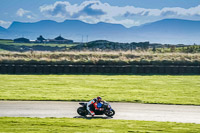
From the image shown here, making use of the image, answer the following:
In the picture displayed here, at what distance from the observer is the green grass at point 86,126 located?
13680 millimetres

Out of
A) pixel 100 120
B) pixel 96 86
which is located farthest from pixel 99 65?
pixel 100 120

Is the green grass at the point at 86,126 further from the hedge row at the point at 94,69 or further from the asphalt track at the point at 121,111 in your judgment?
the hedge row at the point at 94,69

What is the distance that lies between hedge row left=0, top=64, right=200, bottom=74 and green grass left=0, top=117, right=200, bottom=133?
25656 millimetres

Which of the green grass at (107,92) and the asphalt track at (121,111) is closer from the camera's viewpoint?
the asphalt track at (121,111)

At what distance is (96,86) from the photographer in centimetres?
2975

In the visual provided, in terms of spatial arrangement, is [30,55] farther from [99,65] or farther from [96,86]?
[96,86]

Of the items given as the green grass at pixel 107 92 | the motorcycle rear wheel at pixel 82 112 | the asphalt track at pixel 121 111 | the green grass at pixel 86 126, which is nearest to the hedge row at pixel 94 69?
the green grass at pixel 107 92

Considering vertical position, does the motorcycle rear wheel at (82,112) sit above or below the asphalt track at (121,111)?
above

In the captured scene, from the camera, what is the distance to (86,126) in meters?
14.5

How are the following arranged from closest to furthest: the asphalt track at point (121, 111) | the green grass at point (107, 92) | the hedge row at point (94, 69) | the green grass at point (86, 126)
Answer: the green grass at point (86, 126) < the asphalt track at point (121, 111) < the green grass at point (107, 92) < the hedge row at point (94, 69)

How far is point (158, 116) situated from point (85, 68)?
2495cm

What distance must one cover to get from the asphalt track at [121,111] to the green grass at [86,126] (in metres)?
1.34

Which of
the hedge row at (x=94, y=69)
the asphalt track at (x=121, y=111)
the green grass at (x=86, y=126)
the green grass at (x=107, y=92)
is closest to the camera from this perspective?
the green grass at (x=86, y=126)

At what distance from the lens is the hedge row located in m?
41.5
